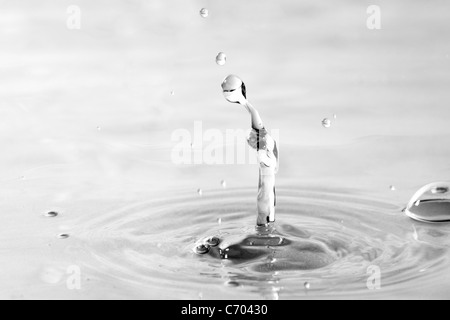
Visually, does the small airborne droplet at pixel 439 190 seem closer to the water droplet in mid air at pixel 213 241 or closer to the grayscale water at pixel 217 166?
the grayscale water at pixel 217 166

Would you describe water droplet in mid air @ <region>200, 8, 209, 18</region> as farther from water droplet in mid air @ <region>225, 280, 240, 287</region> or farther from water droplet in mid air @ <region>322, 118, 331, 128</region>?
water droplet in mid air @ <region>225, 280, 240, 287</region>

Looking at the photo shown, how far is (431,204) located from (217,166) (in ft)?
3.22

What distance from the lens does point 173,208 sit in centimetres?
342

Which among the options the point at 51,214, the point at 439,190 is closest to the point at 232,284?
the point at 51,214

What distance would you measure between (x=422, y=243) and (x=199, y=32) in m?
2.93

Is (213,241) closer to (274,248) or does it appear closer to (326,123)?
(274,248)

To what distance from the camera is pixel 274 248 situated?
116 inches

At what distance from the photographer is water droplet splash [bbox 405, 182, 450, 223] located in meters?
3.32

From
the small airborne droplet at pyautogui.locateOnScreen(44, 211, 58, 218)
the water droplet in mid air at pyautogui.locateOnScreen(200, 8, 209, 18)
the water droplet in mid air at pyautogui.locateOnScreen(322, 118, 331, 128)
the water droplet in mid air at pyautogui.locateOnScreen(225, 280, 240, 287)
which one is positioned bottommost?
the water droplet in mid air at pyautogui.locateOnScreen(225, 280, 240, 287)

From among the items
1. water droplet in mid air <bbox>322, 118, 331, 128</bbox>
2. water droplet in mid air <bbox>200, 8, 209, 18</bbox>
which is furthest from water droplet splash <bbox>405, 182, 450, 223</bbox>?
water droplet in mid air <bbox>200, 8, 209, 18</bbox>

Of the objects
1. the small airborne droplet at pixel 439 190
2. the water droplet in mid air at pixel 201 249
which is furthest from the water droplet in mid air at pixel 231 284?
the small airborne droplet at pixel 439 190

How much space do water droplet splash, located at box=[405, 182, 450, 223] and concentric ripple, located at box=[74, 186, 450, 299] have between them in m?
0.05

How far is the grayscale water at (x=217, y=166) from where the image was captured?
2.76 m

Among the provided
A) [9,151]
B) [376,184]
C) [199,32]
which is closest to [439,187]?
[376,184]
